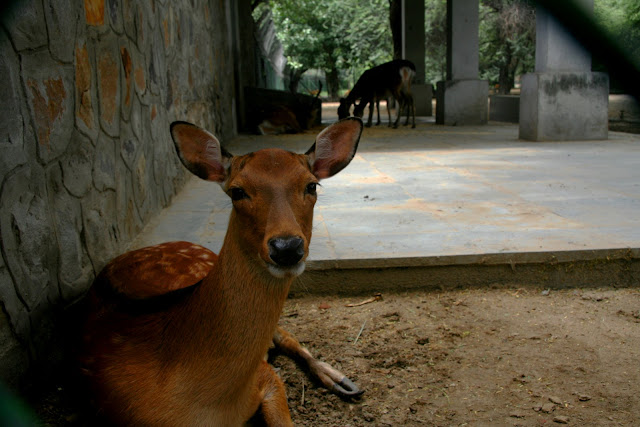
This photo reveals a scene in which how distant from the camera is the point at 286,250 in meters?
1.87

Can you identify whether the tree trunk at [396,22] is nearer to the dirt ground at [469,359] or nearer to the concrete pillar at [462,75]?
the concrete pillar at [462,75]

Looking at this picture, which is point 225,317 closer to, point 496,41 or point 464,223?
point 464,223

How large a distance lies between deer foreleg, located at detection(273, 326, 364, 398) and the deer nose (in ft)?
3.15

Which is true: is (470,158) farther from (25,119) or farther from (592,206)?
(25,119)

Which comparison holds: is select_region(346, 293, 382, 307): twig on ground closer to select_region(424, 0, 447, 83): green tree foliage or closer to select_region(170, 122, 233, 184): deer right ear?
select_region(170, 122, 233, 184): deer right ear

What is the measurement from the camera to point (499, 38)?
31.4 m

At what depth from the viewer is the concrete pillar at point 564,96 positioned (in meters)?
9.20

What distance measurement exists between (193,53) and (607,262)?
16.8 ft

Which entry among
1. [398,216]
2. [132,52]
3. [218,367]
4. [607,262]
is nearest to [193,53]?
[132,52]

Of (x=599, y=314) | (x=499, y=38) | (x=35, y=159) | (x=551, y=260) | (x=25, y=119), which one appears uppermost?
(x=499, y=38)

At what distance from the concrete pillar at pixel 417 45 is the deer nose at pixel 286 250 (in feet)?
49.4

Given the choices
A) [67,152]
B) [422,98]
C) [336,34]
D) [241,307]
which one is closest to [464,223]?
[241,307]

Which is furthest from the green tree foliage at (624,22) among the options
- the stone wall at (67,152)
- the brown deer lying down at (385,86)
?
the brown deer lying down at (385,86)

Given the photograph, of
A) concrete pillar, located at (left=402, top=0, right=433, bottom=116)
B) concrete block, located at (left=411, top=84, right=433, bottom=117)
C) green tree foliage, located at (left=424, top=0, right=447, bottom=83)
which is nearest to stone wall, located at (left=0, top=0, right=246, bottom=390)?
concrete pillar, located at (left=402, top=0, right=433, bottom=116)
